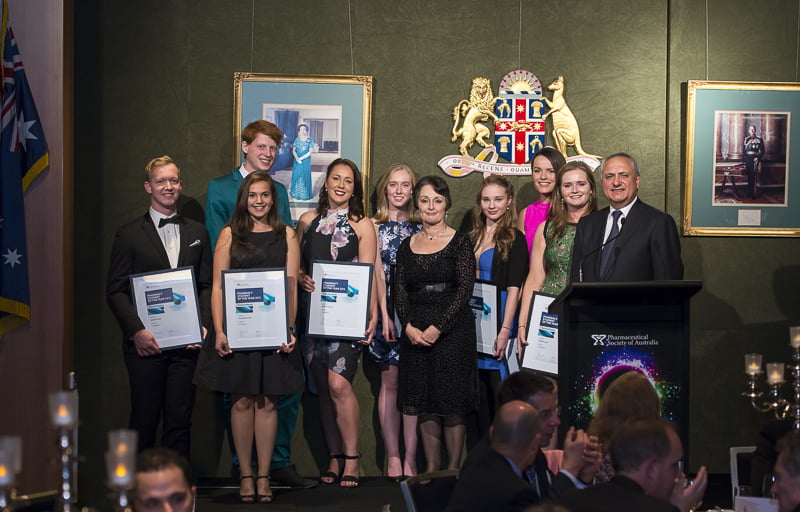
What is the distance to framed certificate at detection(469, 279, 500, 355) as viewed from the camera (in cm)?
600

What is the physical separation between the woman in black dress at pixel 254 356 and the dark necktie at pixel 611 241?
1.90 metres

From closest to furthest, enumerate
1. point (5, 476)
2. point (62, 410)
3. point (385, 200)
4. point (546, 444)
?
point (5, 476), point (62, 410), point (546, 444), point (385, 200)

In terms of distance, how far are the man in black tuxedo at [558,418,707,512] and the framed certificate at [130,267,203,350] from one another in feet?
11.2

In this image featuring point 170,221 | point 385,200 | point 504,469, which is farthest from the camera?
point 385,200

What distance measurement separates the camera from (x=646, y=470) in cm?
282

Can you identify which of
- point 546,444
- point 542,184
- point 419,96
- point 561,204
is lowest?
point 546,444

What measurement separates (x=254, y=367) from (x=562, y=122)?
9.61 feet

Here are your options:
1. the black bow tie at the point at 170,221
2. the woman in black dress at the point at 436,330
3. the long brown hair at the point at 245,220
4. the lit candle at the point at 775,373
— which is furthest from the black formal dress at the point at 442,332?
the lit candle at the point at 775,373

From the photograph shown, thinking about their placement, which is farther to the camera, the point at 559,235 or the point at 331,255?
the point at 331,255

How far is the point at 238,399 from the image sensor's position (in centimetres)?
573

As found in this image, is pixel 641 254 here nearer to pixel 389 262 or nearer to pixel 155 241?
pixel 389 262

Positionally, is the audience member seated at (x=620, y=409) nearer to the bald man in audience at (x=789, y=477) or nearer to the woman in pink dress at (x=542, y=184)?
the bald man in audience at (x=789, y=477)

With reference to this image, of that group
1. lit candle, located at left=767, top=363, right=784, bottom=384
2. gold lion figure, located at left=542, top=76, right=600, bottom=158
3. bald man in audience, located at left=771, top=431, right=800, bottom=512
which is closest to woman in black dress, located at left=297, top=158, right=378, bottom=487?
gold lion figure, located at left=542, top=76, right=600, bottom=158

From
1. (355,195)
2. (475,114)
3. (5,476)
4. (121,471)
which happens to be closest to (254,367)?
(355,195)
